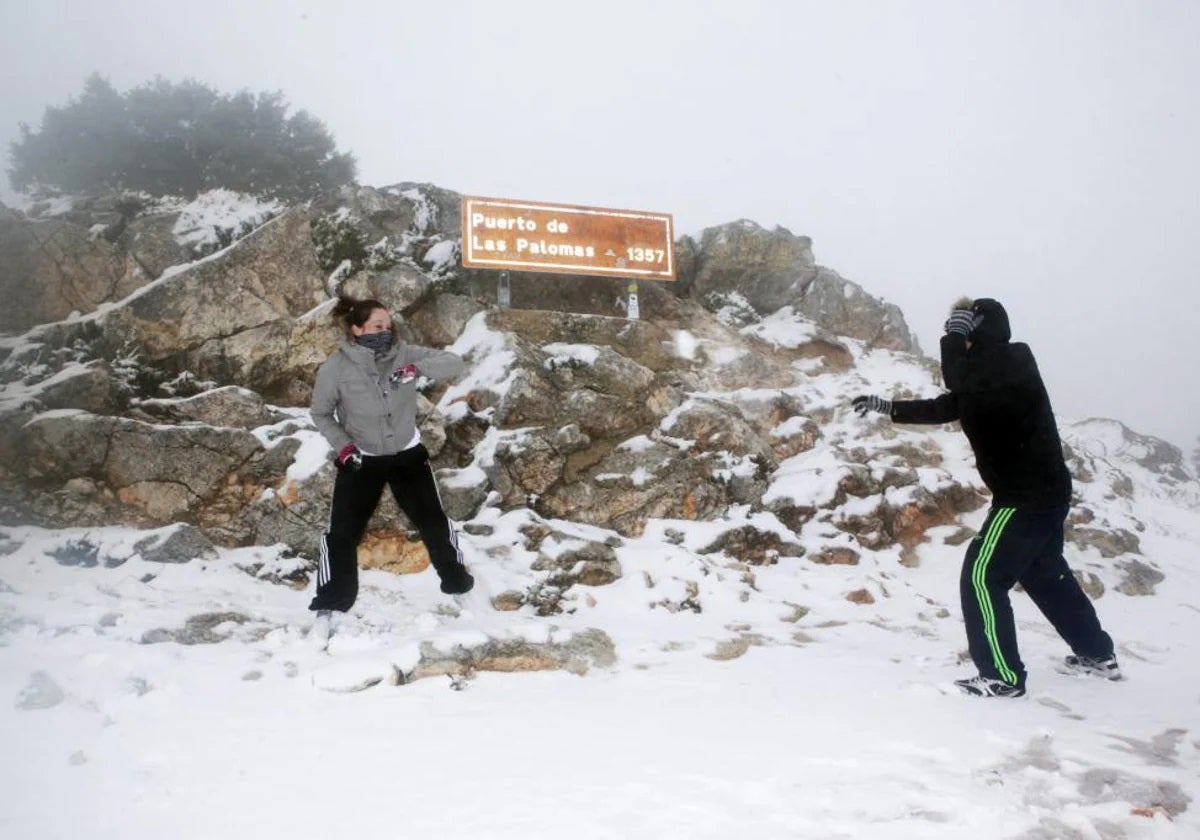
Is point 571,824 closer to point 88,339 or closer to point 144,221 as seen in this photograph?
point 88,339

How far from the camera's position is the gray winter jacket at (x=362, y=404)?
16.3 feet

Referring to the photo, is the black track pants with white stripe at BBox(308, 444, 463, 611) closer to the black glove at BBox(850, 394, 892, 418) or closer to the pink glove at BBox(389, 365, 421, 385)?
the pink glove at BBox(389, 365, 421, 385)

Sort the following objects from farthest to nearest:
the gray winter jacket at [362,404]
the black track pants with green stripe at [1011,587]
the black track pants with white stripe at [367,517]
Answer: the gray winter jacket at [362,404] → the black track pants with white stripe at [367,517] → the black track pants with green stripe at [1011,587]

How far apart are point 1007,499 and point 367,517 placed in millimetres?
4433

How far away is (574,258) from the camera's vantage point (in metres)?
15.6

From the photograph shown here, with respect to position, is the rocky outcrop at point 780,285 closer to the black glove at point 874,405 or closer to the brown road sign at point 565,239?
the brown road sign at point 565,239

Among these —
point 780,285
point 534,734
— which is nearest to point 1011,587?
point 534,734

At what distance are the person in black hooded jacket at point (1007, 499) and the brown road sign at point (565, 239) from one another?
11.8m

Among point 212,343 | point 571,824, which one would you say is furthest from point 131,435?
point 571,824

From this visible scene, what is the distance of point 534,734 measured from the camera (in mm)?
3164

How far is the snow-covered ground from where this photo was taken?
237cm

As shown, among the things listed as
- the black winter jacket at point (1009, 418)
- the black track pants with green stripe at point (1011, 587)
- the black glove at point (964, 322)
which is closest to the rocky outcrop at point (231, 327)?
the black glove at point (964, 322)

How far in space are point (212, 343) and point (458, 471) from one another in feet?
15.7

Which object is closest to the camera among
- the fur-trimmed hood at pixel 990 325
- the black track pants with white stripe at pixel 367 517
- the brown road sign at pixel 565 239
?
the fur-trimmed hood at pixel 990 325
